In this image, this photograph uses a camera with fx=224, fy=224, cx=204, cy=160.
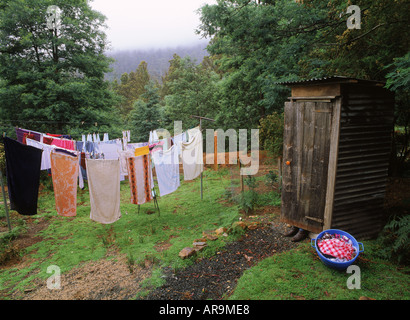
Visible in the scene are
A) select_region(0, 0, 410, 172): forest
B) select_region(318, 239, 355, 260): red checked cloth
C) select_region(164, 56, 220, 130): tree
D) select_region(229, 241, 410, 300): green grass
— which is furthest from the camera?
select_region(164, 56, 220, 130): tree

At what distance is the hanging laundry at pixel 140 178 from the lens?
676cm

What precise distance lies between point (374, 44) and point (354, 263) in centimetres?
479

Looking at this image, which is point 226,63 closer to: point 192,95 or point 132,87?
point 192,95

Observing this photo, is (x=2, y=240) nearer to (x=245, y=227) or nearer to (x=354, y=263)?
(x=245, y=227)

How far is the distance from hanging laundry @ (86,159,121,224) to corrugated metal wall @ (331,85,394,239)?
5355mm

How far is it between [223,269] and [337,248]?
2.12 meters

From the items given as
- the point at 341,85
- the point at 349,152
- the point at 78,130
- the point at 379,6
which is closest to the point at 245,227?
the point at 349,152

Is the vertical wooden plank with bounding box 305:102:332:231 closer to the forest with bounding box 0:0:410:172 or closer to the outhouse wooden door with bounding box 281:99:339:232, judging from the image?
the outhouse wooden door with bounding box 281:99:339:232

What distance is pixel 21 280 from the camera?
475 cm

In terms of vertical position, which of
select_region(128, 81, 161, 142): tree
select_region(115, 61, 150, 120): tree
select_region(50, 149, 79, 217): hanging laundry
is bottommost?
select_region(50, 149, 79, 217): hanging laundry

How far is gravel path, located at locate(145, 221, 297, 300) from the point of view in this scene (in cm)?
383

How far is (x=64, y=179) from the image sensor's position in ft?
19.7

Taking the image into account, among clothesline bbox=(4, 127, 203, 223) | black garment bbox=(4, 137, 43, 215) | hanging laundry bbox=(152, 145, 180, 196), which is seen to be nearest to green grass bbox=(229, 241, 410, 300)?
clothesline bbox=(4, 127, 203, 223)

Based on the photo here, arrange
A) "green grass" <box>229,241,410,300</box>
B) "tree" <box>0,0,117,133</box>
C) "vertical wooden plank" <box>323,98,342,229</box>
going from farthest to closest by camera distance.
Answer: "tree" <box>0,0,117,133</box>
"vertical wooden plank" <box>323,98,342,229</box>
"green grass" <box>229,241,410,300</box>
